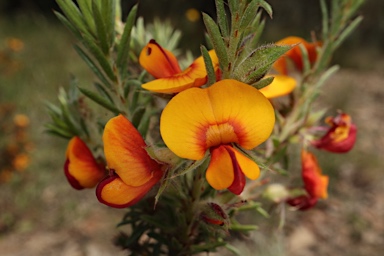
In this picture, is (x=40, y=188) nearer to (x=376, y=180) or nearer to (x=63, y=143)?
(x=63, y=143)

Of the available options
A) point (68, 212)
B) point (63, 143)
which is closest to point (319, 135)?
point (68, 212)

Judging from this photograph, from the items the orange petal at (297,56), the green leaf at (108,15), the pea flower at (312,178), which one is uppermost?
the green leaf at (108,15)

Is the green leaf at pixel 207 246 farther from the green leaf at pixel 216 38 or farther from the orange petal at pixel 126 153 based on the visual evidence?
the green leaf at pixel 216 38

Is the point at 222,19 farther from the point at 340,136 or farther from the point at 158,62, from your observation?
the point at 340,136

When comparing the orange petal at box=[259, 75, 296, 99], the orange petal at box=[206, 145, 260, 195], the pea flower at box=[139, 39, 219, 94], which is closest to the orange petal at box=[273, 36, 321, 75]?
the orange petal at box=[259, 75, 296, 99]

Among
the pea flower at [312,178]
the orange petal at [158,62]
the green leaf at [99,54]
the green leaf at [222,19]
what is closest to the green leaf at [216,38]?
the green leaf at [222,19]

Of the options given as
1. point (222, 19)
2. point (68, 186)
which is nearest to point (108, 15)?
point (222, 19)
